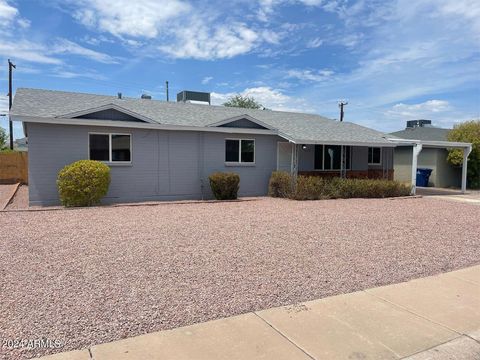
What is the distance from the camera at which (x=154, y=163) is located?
47.9ft

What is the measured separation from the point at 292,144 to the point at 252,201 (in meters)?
4.18

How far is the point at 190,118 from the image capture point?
16.2 meters

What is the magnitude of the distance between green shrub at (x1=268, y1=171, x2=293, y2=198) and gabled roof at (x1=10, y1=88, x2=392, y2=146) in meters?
1.57

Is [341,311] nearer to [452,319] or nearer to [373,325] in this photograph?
[373,325]

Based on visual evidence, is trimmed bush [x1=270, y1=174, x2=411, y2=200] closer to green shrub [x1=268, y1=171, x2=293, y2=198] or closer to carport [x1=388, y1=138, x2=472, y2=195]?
green shrub [x1=268, y1=171, x2=293, y2=198]

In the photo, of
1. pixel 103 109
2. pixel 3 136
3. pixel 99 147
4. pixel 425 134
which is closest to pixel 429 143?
pixel 425 134

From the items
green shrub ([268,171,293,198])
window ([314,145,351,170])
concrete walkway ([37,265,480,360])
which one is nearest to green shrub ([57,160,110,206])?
green shrub ([268,171,293,198])

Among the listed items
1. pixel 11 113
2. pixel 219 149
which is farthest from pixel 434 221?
pixel 11 113

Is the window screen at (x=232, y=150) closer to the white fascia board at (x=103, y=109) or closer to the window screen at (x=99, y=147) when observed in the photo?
the white fascia board at (x=103, y=109)

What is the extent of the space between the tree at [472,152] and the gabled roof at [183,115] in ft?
16.6

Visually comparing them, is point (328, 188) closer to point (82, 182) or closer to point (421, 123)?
point (82, 182)

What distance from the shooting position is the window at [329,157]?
749 inches

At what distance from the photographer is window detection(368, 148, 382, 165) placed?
825 inches

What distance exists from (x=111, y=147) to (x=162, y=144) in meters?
1.87
